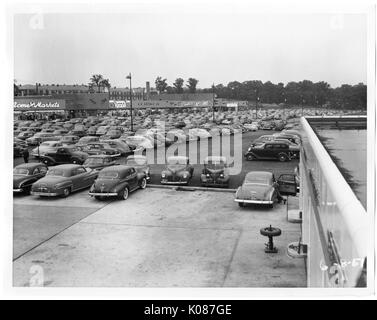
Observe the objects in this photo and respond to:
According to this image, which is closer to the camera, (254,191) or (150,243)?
(150,243)

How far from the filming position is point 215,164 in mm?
17812

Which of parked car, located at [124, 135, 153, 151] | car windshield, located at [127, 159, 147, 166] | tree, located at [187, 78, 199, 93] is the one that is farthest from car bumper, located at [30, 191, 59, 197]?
tree, located at [187, 78, 199, 93]

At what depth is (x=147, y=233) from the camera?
11562mm

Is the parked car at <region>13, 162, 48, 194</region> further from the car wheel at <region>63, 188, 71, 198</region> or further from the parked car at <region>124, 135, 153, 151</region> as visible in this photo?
the parked car at <region>124, 135, 153, 151</region>

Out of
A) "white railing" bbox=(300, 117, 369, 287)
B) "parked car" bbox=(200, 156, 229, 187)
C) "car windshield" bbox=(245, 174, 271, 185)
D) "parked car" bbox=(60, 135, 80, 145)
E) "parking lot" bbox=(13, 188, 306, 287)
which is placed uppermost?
"white railing" bbox=(300, 117, 369, 287)

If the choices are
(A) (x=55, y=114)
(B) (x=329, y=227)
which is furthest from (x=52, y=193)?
(A) (x=55, y=114)

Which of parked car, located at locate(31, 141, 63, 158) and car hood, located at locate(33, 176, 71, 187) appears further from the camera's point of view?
parked car, located at locate(31, 141, 63, 158)

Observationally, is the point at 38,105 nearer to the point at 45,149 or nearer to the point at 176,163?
the point at 45,149

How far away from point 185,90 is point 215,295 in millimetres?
67810

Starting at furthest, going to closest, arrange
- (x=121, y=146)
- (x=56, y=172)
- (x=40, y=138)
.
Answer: (x=40, y=138) → (x=121, y=146) → (x=56, y=172)

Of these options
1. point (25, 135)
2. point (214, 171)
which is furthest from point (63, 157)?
point (25, 135)

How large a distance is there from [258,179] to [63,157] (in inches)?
411

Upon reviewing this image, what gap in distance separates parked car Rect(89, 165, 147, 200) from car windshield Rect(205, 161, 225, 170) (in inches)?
106

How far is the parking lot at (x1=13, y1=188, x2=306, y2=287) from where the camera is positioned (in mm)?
8914
